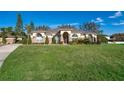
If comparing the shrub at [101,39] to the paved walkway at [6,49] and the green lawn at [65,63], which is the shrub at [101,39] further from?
the paved walkway at [6,49]

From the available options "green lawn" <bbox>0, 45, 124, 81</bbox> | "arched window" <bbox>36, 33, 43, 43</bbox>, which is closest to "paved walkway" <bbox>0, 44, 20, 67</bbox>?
"green lawn" <bbox>0, 45, 124, 81</bbox>

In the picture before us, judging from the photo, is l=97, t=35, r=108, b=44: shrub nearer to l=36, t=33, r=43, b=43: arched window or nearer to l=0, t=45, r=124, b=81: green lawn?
l=0, t=45, r=124, b=81: green lawn

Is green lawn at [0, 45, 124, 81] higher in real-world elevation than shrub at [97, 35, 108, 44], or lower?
lower

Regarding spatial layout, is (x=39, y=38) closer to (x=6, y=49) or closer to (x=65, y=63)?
(x=6, y=49)

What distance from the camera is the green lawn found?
7770mm

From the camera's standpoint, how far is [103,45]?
11359 mm

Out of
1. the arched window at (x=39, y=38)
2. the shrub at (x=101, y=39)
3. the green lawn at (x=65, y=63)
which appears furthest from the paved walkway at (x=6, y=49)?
the shrub at (x=101, y=39)

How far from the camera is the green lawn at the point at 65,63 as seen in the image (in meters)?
7.77

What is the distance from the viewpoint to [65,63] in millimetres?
8992

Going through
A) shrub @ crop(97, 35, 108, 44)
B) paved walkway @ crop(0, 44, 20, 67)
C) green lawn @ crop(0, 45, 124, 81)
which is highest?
shrub @ crop(97, 35, 108, 44)

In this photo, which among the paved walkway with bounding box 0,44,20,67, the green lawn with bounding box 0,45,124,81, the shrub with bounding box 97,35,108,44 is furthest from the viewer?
the shrub with bounding box 97,35,108,44
